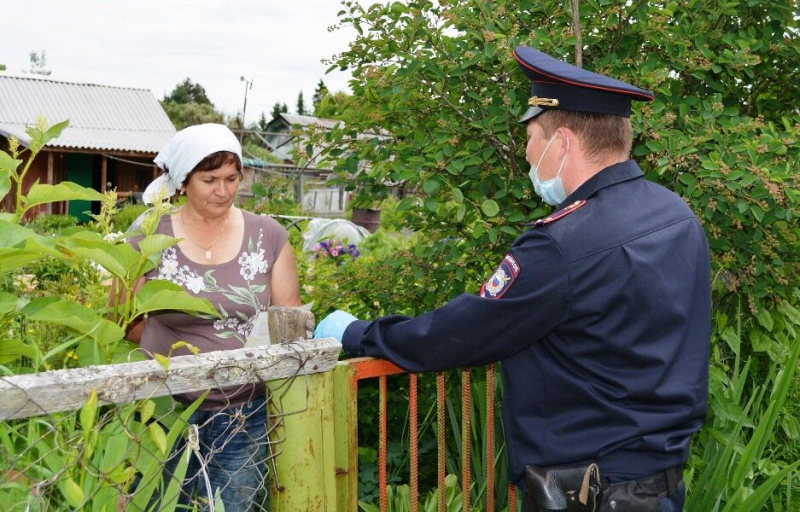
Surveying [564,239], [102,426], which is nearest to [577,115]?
[564,239]

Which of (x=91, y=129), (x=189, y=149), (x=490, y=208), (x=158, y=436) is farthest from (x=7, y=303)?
(x=91, y=129)

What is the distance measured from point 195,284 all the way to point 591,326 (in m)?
1.38

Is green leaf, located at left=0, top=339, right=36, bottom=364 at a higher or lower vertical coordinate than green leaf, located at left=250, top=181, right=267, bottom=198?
lower

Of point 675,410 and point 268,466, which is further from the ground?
point 675,410

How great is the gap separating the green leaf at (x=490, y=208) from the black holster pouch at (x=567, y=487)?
112cm

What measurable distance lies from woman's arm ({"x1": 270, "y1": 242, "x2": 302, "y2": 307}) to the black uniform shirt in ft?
2.87

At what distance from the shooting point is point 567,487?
203cm

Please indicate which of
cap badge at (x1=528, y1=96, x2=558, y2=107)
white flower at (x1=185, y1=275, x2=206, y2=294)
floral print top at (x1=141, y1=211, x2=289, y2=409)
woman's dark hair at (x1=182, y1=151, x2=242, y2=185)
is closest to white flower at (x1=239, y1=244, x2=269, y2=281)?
floral print top at (x1=141, y1=211, x2=289, y2=409)

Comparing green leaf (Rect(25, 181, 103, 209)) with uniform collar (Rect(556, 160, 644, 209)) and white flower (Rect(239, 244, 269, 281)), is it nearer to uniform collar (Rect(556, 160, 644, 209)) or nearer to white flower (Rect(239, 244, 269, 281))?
white flower (Rect(239, 244, 269, 281))

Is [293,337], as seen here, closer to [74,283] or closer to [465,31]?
[465,31]

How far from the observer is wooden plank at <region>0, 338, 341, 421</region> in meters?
1.60

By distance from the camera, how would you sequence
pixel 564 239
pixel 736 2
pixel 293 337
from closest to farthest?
pixel 564 239, pixel 293 337, pixel 736 2

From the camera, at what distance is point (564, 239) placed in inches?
76.7

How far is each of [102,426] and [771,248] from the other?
261cm
